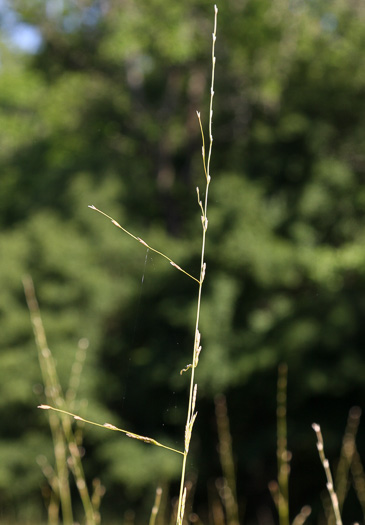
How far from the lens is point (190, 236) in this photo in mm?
14352

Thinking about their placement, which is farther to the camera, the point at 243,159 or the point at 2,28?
the point at 2,28

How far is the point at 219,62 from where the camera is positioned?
49.6ft

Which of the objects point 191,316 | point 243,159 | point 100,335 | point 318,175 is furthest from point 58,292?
point 318,175

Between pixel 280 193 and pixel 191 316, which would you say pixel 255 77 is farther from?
pixel 191 316

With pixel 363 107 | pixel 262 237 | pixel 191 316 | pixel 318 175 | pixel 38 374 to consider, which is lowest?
pixel 38 374

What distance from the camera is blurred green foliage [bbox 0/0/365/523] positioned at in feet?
41.8

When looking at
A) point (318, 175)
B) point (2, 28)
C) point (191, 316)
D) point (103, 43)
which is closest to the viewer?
point (191, 316)

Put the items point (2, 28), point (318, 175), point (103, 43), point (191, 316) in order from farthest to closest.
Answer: point (2, 28) → point (103, 43) → point (318, 175) → point (191, 316)

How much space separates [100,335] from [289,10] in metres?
6.92

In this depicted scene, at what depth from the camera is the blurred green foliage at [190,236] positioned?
12.7 m

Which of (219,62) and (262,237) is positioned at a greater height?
(219,62)

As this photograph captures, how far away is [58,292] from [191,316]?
3.18 meters

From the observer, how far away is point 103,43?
Result: 14961mm

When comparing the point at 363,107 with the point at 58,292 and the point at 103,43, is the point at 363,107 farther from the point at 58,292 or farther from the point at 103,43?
the point at 58,292
